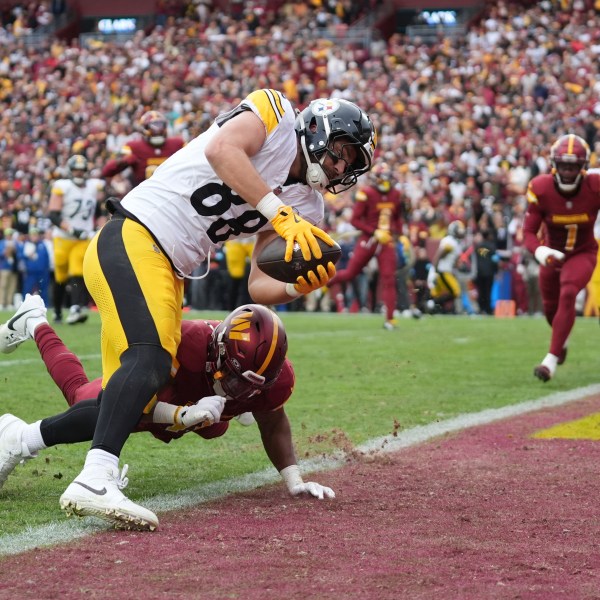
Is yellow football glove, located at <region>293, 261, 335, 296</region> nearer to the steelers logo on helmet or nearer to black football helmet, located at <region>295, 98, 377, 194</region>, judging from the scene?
black football helmet, located at <region>295, 98, 377, 194</region>

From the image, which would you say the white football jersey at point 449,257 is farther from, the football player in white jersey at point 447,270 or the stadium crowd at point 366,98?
the stadium crowd at point 366,98

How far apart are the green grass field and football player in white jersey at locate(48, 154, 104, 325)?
57 cm

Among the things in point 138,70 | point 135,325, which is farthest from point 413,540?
point 138,70

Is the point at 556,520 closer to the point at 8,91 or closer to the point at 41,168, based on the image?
the point at 41,168

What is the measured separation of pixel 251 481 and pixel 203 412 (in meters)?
0.81

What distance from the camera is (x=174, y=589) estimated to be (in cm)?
304

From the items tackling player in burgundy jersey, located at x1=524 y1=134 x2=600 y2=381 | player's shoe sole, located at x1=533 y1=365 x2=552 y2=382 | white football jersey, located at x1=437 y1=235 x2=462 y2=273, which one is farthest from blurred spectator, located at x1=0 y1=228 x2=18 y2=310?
player's shoe sole, located at x1=533 y1=365 x2=552 y2=382

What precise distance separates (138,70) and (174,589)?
25.3 meters

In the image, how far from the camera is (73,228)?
13.2 metres

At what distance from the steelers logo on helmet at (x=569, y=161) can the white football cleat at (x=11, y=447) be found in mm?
5287

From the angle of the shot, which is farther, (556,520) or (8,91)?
(8,91)

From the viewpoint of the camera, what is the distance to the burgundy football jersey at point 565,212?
8.69m

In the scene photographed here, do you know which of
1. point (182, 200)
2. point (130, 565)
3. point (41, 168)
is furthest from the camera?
point (41, 168)

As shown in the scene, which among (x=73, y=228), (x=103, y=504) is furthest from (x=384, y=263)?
(x=103, y=504)
